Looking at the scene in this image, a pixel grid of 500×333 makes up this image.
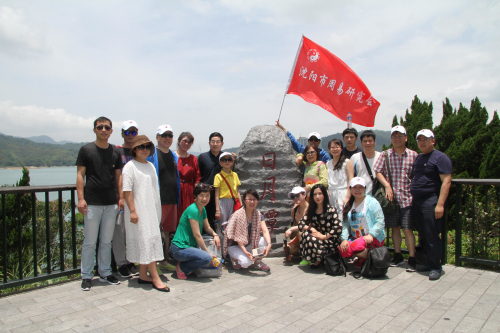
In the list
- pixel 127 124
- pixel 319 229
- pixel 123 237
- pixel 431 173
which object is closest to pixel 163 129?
pixel 127 124

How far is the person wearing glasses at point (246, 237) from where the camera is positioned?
412cm

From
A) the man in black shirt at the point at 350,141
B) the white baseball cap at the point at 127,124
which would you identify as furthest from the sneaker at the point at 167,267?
the man in black shirt at the point at 350,141

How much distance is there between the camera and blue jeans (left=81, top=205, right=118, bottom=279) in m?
3.53

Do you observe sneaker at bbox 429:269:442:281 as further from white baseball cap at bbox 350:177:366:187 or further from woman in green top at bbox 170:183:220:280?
woman in green top at bbox 170:183:220:280

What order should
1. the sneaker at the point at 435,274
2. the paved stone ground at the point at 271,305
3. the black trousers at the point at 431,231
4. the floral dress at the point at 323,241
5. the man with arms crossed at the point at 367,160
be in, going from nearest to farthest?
the paved stone ground at the point at 271,305, the sneaker at the point at 435,274, the black trousers at the point at 431,231, the floral dress at the point at 323,241, the man with arms crossed at the point at 367,160

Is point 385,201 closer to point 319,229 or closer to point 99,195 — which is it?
point 319,229

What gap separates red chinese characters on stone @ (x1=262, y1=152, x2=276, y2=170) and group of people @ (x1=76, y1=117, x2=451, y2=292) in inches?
25.9

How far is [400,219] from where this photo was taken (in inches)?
165

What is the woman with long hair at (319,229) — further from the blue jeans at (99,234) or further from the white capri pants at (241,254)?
the blue jeans at (99,234)

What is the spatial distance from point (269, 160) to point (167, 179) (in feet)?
5.76

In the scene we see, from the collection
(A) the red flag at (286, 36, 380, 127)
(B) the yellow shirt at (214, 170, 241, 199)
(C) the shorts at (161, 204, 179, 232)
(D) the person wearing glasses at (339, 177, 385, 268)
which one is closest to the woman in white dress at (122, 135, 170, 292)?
(C) the shorts at (161, 204, 179, 232)

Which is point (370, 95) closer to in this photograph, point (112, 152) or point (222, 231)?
point (222, 231)

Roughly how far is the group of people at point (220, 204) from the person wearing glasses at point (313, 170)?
1 centimetres

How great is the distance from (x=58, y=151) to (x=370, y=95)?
2788 inches
